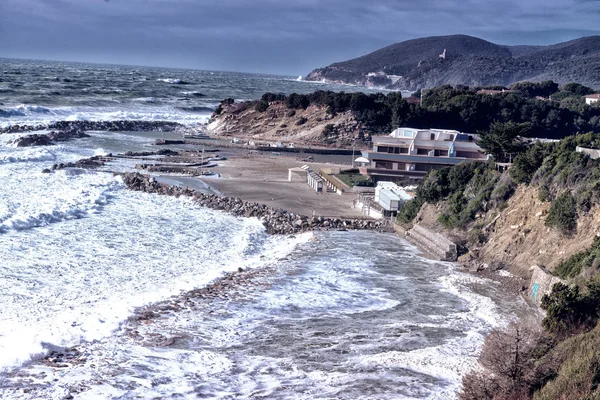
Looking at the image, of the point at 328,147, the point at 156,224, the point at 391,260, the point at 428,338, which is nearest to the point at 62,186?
the point at 156,224

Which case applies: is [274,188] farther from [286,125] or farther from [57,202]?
[286,125]

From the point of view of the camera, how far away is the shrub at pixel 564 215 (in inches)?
816

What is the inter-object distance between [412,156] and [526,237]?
18297 millimetres

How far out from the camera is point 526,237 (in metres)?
22.2

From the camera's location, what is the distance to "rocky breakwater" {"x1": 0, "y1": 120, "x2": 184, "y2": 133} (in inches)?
2384

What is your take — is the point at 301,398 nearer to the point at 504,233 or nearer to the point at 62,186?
the point at 504,233

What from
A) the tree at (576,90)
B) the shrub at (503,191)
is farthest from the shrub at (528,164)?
the tree at (576,90)

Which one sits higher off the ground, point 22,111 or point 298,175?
point 22,111

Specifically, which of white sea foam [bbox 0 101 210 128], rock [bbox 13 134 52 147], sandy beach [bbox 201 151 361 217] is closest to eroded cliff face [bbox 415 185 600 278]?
sandy beach [bbox 201 151 361 217]

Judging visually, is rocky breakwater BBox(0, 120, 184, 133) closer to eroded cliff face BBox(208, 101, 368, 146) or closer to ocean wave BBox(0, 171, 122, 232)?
eroded cliff face BBox(208, 101, 368, 146)

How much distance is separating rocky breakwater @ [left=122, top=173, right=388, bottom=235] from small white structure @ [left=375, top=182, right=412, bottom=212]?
3.99 feet

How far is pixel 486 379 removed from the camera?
12016 millimetres

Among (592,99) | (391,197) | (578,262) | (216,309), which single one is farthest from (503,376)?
(592,99)

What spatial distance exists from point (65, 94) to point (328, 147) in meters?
45.7
